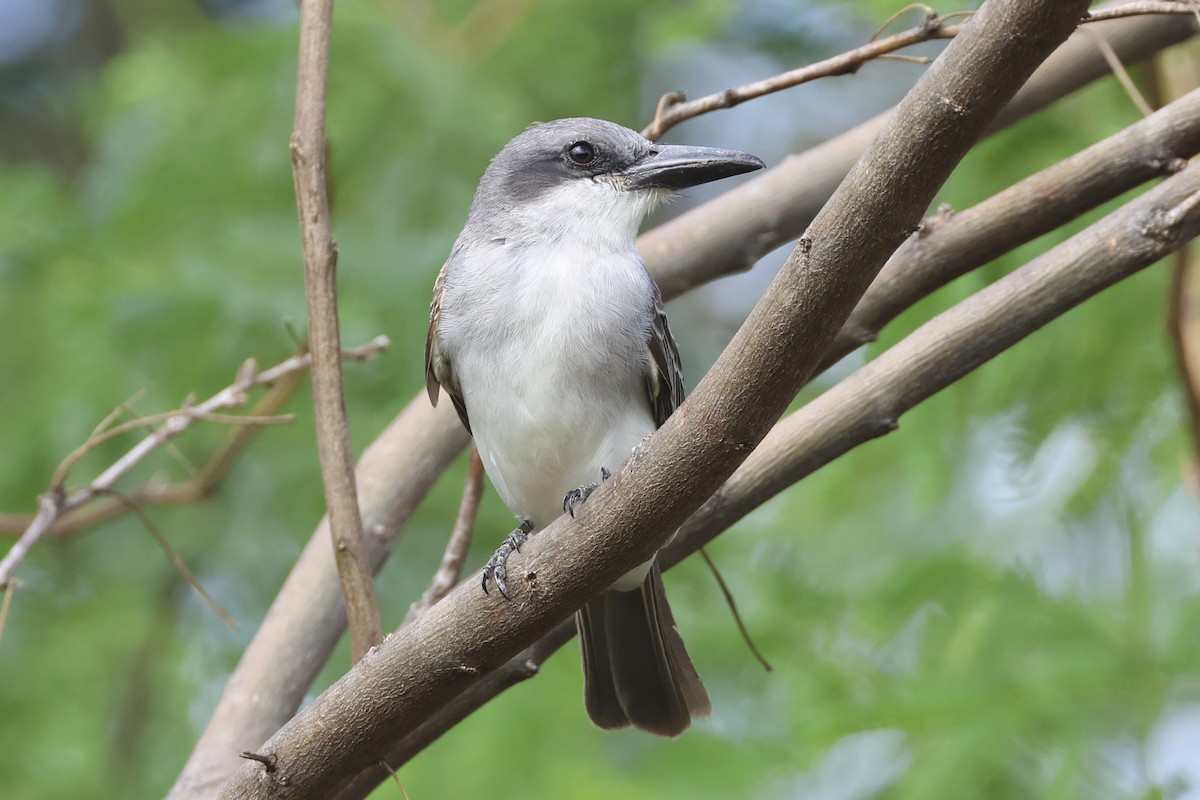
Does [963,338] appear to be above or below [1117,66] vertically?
below

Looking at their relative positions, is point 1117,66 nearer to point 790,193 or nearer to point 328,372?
point 790,193

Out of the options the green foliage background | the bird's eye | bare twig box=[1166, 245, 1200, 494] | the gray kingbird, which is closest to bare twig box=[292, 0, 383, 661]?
the gray kingbird

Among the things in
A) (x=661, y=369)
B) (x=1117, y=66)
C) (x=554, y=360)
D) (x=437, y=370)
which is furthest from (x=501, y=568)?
(x=1117, y=66)

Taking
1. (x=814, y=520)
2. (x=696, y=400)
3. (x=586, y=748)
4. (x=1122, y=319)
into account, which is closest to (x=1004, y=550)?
(x=814, y=520)

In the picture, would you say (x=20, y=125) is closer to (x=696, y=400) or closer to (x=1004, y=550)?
(x=1004, y=550)

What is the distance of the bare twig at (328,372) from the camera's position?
3123 millimetres

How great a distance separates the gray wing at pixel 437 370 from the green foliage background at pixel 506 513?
0.51 metres

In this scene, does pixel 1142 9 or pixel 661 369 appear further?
pixel 661 369

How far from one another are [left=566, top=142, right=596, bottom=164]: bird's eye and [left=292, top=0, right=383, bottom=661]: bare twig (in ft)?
3.59

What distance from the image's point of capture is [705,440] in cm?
230

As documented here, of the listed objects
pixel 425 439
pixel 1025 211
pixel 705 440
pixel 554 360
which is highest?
pixel 425 439

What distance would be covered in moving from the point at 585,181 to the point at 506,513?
1.68 metres

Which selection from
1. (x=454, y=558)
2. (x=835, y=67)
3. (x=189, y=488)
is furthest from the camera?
(x=189, y=488)

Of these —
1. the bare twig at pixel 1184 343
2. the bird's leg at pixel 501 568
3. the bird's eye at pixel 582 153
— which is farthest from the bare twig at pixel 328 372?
the bare twig at pixel 1184 343
